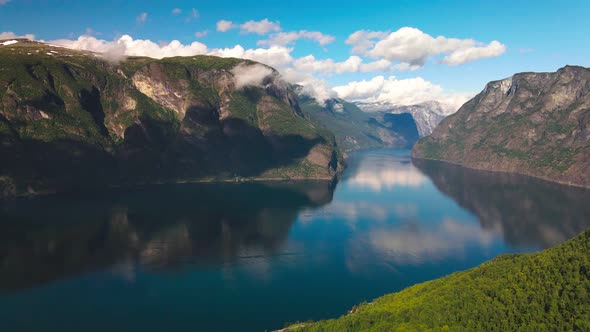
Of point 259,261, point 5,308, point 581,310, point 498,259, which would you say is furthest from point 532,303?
point 5,308

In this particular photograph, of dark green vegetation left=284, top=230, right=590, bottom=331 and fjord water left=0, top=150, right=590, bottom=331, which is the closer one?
dark green vegetation left=284, top=230, right=590, bottom=331

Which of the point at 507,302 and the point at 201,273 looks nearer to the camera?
the point at 507,302

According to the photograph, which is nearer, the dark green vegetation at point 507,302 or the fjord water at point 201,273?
the dark green vegetation at point 507,302

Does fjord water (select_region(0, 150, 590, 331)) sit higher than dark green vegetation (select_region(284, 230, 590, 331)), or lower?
lower

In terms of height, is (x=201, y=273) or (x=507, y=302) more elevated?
(x=507, y=302)

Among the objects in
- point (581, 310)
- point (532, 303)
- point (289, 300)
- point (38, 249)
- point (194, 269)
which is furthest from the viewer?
point (38, 249)

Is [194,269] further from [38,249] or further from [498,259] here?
[498,259]

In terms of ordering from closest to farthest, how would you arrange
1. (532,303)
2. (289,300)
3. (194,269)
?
(532,303), (289,300), (194,269)

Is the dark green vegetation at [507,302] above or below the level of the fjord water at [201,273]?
above
